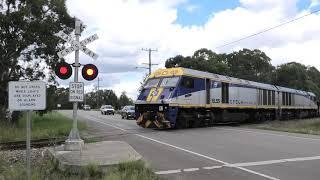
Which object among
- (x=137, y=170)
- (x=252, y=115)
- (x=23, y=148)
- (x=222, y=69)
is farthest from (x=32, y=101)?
(x=222, y=69)

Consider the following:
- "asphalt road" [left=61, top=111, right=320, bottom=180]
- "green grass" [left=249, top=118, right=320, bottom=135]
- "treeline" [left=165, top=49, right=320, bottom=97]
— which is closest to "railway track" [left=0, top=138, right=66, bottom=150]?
"asphalt road" [left=61, top=111, right=320, bottom=180]

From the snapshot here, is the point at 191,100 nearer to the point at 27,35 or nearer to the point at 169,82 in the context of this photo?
the point at 169,82

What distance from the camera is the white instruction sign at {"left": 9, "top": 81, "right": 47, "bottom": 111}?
30.8 feet

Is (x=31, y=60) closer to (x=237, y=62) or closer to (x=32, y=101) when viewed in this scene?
(x=32, y=101)

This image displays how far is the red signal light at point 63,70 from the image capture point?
49.5ft

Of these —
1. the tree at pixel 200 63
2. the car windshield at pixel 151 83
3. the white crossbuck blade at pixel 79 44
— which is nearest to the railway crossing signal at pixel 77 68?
the white crossbuck blade at pixel 79 44

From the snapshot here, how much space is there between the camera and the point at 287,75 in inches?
3610

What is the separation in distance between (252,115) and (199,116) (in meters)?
10.9

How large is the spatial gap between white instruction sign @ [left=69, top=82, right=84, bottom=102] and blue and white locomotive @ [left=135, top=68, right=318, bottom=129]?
11702 millimetres

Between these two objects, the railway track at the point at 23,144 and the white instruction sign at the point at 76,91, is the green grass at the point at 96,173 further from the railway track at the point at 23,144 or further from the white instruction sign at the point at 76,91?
the railway track at the point at 23,144

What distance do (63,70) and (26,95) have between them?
5702mm

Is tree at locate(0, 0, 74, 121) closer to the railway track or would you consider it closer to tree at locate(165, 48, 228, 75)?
the railway track

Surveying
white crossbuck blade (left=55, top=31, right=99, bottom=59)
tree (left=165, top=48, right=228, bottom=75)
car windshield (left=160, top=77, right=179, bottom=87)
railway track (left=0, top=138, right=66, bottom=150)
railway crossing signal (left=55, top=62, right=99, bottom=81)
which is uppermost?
tree (left=165, top=48, right=228, bottom=75)

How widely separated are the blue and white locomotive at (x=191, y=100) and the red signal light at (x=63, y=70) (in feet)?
39.6
